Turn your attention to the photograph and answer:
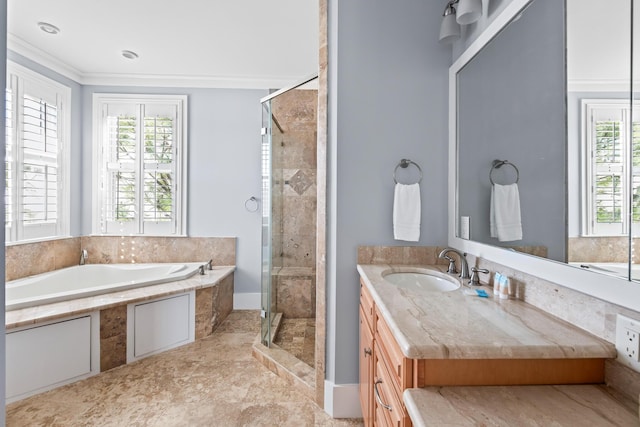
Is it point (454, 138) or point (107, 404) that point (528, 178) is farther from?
point (107, 404)

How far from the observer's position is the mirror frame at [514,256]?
780 mm

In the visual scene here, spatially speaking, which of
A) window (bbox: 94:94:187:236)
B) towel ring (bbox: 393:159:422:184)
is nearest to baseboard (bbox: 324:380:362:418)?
towel ring (bbox: 393:159:422:184)

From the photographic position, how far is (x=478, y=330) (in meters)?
0.87

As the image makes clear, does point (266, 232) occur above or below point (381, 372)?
above

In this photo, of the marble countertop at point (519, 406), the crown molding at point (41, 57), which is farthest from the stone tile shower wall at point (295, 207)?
the crown molding at point (41, 57)

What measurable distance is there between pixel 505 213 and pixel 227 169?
9.75 ft

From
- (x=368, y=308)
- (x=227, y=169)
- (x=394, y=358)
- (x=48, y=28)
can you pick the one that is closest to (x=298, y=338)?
(x=368, y=308)

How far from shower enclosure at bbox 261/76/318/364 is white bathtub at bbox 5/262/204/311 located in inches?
36.1

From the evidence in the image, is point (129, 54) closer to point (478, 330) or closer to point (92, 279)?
point (92, 279)

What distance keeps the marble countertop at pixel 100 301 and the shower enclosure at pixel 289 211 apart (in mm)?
641

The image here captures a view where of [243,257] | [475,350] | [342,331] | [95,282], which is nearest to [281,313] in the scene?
[243,257]

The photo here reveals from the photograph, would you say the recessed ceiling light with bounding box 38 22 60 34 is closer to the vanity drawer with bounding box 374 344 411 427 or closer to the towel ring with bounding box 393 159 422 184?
the towel ring with bounding box 393 159 422 184

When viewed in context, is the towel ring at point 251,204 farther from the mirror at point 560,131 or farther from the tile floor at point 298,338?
the mirror at point 560,131

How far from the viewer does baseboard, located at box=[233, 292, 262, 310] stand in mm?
3539
